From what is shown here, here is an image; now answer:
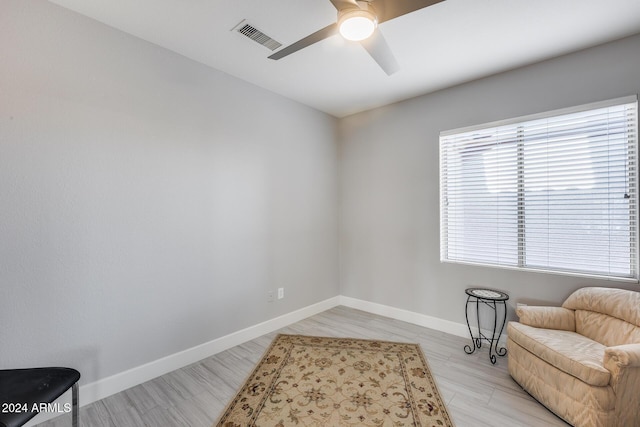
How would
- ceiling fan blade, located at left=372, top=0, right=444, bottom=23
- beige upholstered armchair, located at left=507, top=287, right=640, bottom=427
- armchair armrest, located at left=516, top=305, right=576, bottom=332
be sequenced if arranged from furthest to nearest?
armchair armrest, located at left=516, top=305, right=576, bottom=332 < beige upholstered armchair, located at left=507, top=287, right=640, bottom=427 < ceiling fan blade, located at left=372, top=0, right=444, bottom=23

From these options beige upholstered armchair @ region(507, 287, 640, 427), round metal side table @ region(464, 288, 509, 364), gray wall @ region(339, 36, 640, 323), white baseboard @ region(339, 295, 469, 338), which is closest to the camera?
beige upholstered armchair @ region(507, 287, 640, 427)

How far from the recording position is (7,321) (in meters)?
1.72

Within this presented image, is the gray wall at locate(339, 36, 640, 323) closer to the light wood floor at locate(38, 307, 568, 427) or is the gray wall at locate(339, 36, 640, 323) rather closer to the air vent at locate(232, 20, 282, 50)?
the light wood floor at locate(38, 307, 568, 427)

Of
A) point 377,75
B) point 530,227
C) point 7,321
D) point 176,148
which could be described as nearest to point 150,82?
point 176,148

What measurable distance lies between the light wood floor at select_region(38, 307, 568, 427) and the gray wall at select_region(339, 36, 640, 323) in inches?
26.0

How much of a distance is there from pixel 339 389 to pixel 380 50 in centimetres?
247

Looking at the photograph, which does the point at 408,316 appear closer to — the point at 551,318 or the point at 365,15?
the point at 551,318

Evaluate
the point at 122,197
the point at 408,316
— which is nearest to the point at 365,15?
the point at 122,197

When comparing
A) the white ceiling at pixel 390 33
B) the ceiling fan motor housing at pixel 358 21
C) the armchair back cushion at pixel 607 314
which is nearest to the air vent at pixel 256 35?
the white ceiling at pixel 390 33

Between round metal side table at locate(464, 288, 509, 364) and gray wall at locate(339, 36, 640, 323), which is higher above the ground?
gray wall at locate(339, 36, 640, 323)

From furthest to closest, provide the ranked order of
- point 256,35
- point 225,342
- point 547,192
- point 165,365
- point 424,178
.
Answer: point 424,178, point 225,342, point 547,192, point 165,365, point 256,35

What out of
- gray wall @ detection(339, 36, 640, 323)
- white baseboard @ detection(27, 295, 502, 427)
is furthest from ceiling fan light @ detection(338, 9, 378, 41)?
white baseboard @ detection(27, 295, 502, 427)

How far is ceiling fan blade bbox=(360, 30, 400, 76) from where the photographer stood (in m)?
1.79

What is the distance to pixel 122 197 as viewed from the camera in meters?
2.17
